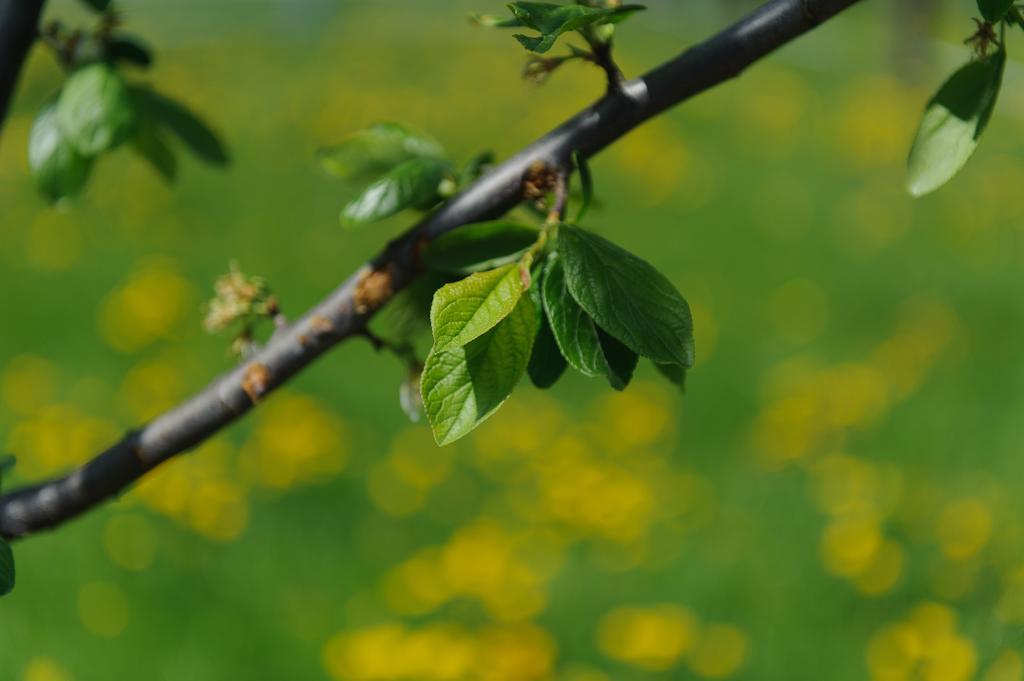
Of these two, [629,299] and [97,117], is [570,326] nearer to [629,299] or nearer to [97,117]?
[629,299]

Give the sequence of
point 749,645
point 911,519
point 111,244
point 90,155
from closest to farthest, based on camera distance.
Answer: point 90,155 → point 749,645 → point 911,519 → point 111,244

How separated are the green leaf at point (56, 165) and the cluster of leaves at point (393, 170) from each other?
5.7 inches

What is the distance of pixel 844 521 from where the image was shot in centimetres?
196

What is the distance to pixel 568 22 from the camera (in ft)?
1.47

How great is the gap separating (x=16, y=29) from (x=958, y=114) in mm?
545

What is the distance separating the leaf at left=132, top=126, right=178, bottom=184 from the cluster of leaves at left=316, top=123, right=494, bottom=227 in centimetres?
19

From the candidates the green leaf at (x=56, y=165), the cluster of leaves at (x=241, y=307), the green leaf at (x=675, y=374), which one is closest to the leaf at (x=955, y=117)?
the green leaf at (x=675, y=374)

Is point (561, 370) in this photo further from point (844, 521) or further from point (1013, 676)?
point (844, 521)

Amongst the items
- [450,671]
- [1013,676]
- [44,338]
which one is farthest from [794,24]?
[44,338]

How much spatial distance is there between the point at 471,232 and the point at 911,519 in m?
1.62

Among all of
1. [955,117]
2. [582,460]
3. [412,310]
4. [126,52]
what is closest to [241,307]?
[412,310]

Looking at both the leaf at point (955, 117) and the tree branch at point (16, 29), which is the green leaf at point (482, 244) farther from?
the tree branch at point (16, 29)

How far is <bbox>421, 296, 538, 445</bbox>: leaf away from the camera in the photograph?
0.45 meters

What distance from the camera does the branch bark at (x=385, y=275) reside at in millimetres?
513
